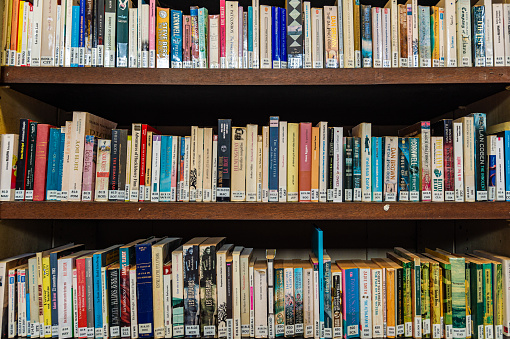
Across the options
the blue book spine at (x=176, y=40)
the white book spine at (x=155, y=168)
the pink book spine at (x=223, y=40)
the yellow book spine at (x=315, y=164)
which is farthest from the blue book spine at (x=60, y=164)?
the yellow book spine at (x=315, y=164)

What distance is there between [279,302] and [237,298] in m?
0.13

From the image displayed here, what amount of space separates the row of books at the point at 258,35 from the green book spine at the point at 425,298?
0.64 meters

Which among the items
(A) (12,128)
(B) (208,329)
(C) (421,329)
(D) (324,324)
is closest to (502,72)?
(C) (421,329)

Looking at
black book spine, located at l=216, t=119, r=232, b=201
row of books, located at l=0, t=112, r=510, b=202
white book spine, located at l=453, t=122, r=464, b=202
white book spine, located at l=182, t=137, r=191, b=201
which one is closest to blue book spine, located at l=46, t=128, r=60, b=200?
row of books, located at l=0, t=112, r=510, b=202

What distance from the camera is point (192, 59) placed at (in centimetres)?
104

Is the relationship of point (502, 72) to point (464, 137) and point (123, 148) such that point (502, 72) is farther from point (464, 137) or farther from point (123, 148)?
point (123, 148)

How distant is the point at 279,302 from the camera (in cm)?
103

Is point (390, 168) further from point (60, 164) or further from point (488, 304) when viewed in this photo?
point (60, 164)

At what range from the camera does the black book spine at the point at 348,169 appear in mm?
1022

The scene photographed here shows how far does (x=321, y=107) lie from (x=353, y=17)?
0.32 meters

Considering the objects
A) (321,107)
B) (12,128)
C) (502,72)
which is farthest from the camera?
(321,107)

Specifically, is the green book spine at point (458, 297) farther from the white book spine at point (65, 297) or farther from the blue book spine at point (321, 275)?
the white book spine at point (65, 297)

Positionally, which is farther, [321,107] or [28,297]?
[321,107]

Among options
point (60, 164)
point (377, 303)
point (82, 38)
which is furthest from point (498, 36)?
point (60, 164)
